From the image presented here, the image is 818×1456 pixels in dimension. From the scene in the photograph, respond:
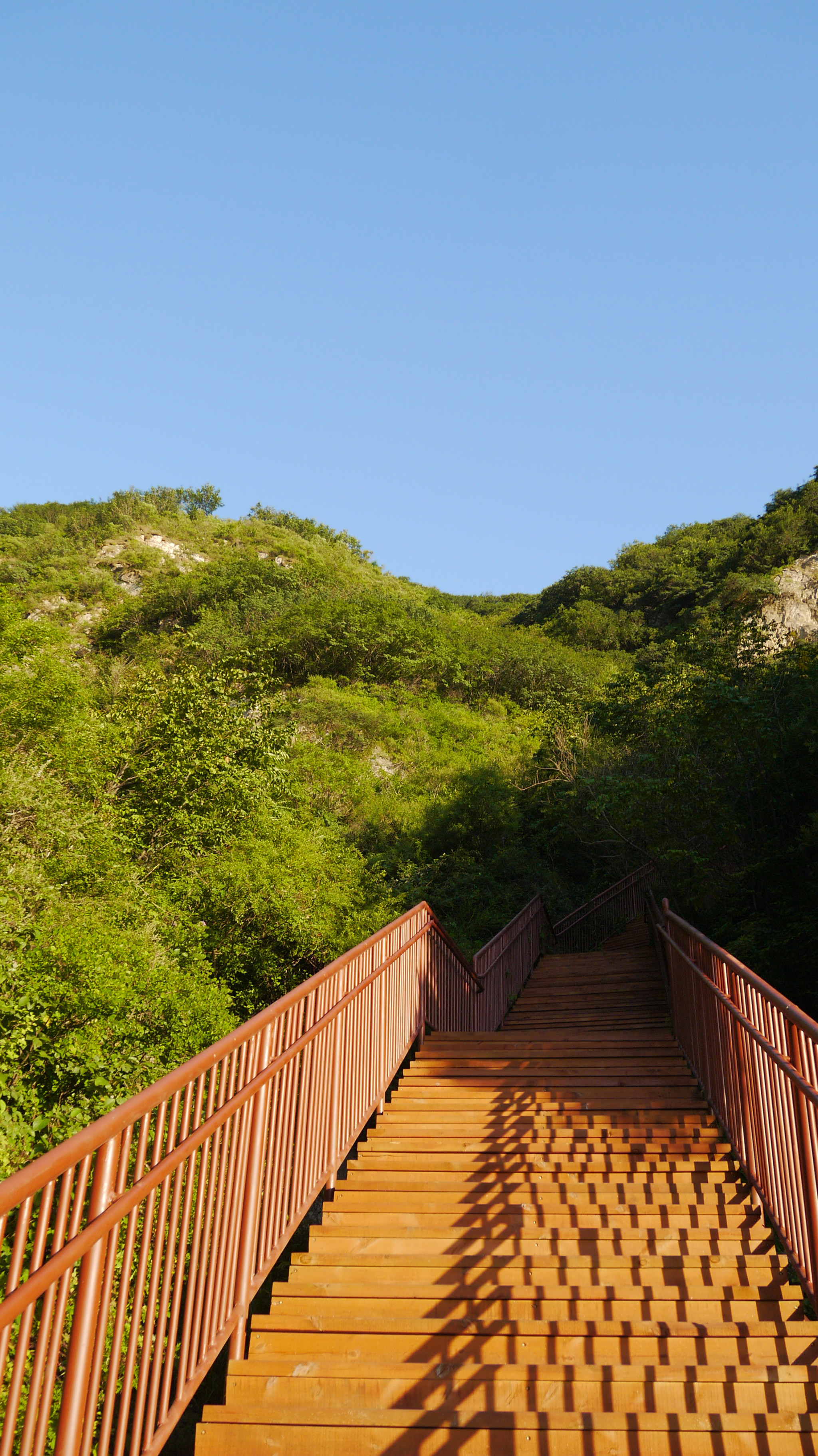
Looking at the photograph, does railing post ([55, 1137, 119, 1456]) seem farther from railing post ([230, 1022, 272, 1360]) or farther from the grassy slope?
the grassy slope

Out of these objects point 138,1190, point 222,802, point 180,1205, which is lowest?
point 180,1205

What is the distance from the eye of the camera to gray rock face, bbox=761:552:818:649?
2795 centimetres

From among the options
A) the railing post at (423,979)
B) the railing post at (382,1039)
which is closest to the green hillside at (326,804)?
the railing post at (423,979)

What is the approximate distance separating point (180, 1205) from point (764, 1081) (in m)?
2.64

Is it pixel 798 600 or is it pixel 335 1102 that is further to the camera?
pixel 798 600

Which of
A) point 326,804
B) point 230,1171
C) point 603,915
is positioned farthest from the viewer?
point 326,804

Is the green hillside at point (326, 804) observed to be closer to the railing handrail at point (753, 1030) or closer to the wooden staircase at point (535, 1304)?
the railing handrail at point (753, 1030)

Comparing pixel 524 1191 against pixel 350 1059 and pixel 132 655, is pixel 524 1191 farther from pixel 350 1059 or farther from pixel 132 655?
pixel 132 655

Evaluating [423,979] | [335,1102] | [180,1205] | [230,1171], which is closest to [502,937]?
[423,979]

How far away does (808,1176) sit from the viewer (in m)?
3.21

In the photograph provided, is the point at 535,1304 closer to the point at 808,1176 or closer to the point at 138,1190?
the point at 808,1176

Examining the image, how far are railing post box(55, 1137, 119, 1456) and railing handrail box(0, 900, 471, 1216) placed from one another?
0.07 meters

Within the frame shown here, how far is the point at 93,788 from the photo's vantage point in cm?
1320

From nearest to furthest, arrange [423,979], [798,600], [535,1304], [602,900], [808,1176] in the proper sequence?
[808,1176], [535,1304], [423,979], [602,900], [798,600]
